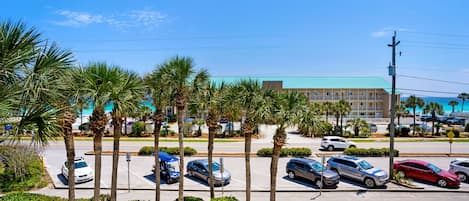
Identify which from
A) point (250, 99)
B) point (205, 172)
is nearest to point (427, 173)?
point (205, 172)

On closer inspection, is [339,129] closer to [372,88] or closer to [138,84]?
[372,88]

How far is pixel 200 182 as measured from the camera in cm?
2061

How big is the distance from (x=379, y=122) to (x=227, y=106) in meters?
57.3

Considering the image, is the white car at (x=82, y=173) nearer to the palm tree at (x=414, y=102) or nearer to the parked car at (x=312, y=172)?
the parked car at (x=312, y=172)

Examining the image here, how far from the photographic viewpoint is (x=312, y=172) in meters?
19.8

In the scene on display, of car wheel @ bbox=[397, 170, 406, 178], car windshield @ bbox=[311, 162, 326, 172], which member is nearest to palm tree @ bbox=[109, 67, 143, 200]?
car windshield @ bbox=[311, 162, 326, 172]

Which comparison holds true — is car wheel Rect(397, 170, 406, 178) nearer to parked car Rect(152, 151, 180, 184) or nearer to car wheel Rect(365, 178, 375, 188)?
car wheel Rect(365, 178, 375, 188)

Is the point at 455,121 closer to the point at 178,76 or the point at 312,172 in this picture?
the point at 312,172

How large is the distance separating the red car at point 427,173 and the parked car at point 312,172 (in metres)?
5.20

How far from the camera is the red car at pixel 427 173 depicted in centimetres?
1944

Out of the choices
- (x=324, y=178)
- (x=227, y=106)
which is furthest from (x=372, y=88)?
(x=227, y=106)

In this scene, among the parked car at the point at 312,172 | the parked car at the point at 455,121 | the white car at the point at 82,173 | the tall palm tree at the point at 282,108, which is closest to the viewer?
the tall palm tree at the point at 282,108

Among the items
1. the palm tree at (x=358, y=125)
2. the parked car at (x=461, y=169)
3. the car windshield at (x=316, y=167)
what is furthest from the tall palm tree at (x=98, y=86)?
the palm tree at (x=358, y=125)

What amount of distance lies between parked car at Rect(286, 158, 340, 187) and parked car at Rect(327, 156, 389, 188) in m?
1.47
